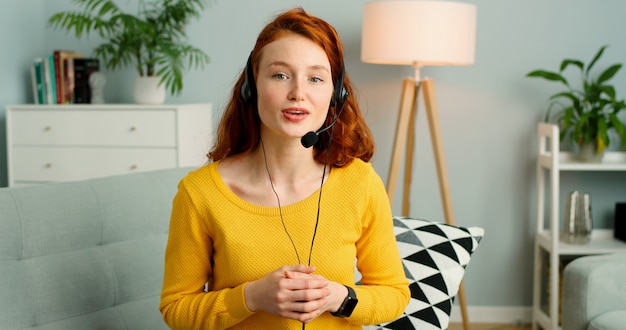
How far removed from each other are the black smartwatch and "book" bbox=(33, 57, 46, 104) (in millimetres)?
2562

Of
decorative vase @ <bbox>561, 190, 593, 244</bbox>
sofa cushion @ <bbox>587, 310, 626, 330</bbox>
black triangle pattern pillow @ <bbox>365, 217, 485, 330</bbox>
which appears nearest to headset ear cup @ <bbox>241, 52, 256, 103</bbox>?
black triangle pattern pillow @ <bbox>365, 217, 485, 330</bbox>

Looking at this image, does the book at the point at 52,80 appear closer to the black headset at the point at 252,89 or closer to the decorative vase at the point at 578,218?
the black headset at the point at 252,89

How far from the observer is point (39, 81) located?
11.2 feet

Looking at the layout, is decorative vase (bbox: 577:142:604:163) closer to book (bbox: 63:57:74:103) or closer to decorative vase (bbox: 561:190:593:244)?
decorative vase (bbox: 561:190:593:244)

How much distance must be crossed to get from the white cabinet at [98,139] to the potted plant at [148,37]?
16 centimetres

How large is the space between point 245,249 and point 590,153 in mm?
2278

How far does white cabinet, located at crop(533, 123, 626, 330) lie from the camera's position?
3.06m

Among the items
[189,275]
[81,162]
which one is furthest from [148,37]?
[189,275]

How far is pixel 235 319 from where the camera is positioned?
4.24ft

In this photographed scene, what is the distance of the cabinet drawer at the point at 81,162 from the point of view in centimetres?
319

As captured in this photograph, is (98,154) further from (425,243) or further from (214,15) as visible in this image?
(425,243)

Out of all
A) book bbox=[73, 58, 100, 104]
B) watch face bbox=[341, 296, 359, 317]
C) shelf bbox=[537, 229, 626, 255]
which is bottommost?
shelf bbox=[537, 229, 626, 255]

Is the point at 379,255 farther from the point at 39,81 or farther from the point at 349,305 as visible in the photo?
the point at 39,81

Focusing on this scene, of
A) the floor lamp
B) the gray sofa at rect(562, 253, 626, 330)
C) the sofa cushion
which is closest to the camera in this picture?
the sofa cushion
